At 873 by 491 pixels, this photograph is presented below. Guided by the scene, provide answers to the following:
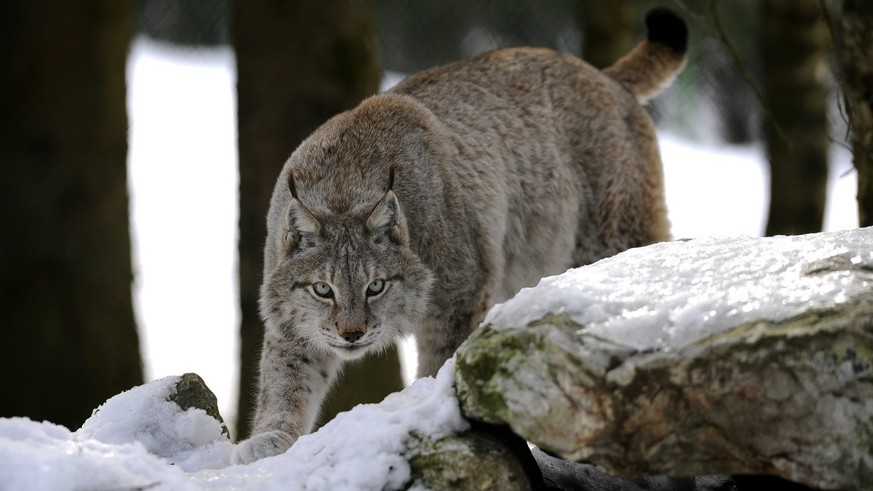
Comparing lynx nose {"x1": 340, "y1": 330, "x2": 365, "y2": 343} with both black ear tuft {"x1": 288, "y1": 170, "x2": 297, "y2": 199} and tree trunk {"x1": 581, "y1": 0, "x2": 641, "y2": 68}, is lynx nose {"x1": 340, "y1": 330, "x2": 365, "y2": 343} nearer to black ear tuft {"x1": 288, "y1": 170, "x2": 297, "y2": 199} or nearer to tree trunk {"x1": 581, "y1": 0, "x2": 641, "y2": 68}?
black ear tuft {"x1": 288, "y1": 170, "x2": 297, "y2": 199}

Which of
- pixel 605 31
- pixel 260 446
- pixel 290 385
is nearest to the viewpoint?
pixel 260 446

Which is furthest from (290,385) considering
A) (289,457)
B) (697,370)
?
(697,370)

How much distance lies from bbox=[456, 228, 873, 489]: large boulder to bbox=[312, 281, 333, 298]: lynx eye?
149cm

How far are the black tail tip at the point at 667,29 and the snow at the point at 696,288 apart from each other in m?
3.12

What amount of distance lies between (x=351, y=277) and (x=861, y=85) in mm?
2197

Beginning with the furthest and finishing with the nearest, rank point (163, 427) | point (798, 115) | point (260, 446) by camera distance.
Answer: point (798, 115), point (260, 446), point (163, 427)

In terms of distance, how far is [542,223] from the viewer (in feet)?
18.9

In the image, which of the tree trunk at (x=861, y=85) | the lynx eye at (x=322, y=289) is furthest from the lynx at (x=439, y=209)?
the tree trunk at (x=861, y=85)

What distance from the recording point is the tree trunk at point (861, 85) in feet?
16.1

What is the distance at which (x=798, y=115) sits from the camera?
7.94 m

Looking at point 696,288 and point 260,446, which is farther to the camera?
point 260,446

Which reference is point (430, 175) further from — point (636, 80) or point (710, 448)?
point (710, 448)

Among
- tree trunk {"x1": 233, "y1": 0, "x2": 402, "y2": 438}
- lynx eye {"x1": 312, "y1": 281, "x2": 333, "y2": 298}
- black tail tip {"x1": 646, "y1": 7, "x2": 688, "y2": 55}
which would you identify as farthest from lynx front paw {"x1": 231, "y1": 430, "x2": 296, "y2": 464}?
black tail tip {"x1": 646, "y1": 7, "x2": 688, "y2": 55}

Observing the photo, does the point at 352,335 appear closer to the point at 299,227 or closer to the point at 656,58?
the point at 299,227
